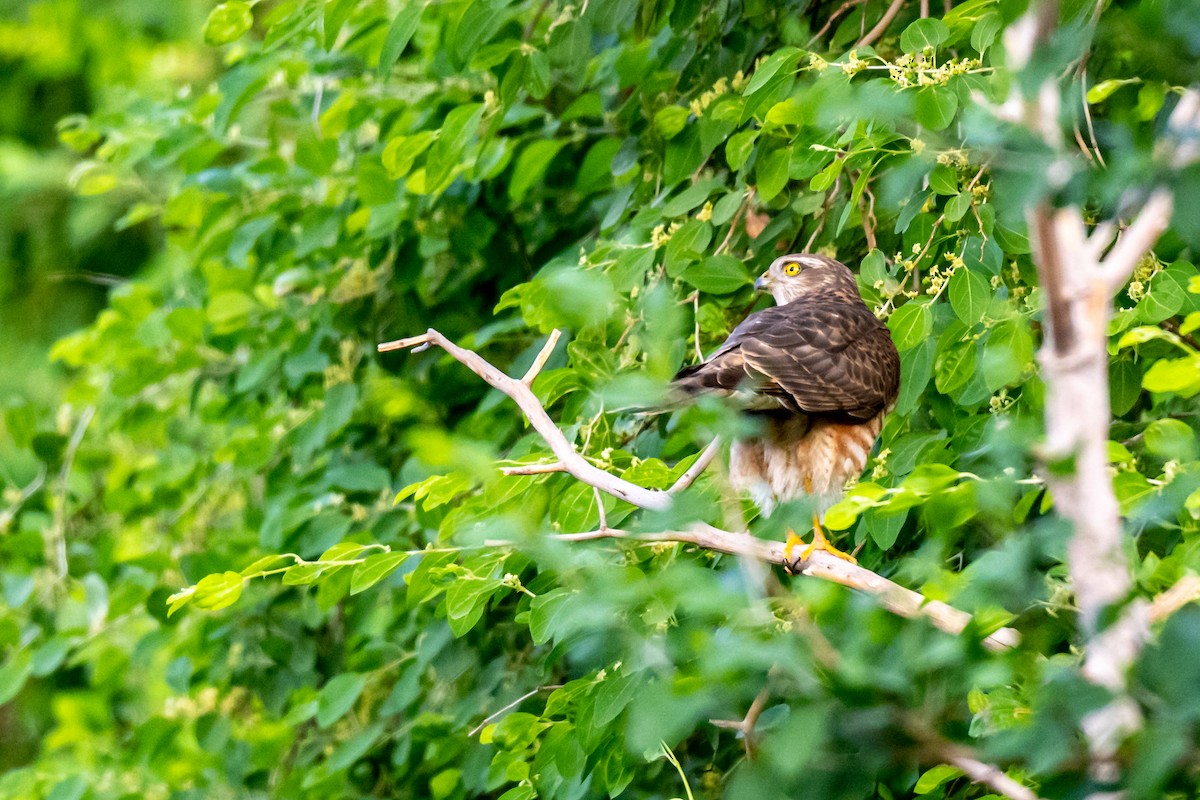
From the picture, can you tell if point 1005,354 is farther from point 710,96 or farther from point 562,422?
point 710,96

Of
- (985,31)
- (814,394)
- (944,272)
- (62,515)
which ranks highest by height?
(985,31)

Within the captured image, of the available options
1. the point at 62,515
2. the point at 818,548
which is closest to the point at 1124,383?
the point at 818,548

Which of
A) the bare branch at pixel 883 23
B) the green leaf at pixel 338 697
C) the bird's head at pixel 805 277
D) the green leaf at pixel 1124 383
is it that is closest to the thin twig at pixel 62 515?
the green leaf at pixel 338 697

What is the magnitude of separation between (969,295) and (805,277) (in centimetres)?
85

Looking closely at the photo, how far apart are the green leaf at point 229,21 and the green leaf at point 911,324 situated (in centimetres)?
192

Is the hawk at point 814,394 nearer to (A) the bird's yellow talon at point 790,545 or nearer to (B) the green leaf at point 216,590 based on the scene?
(A) the bird's yellow talon at point 790,545

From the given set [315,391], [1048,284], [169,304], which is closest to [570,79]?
[315,391]

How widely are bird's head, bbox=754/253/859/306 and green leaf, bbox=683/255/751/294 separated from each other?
22cm

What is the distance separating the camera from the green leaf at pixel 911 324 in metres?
2.43

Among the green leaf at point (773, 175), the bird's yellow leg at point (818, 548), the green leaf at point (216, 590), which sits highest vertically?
the green leaf at point (773, 175)

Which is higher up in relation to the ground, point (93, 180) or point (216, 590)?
point (216, 590)

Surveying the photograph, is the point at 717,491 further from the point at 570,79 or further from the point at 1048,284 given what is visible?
the point at 570,79

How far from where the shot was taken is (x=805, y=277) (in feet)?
10.6

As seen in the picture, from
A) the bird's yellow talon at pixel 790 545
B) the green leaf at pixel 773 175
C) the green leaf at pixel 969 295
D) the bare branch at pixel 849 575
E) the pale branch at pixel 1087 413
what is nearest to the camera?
the pale branch at pixel 1087 413
